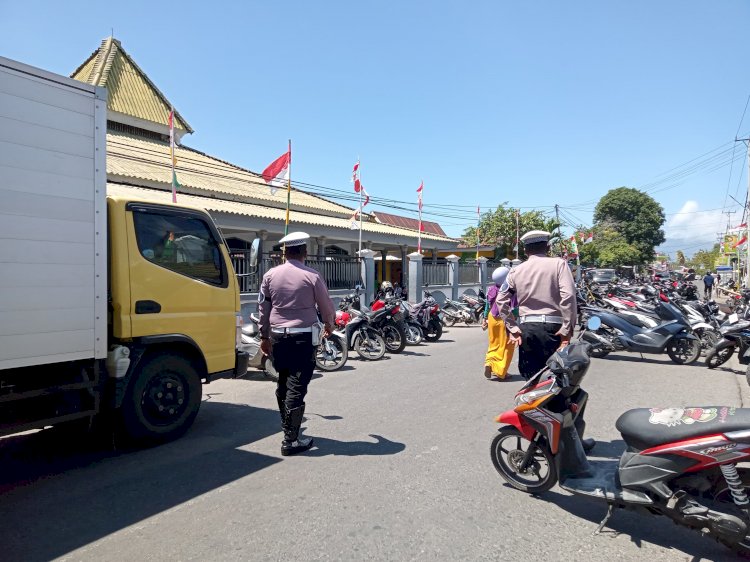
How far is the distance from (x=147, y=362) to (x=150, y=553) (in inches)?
77.2

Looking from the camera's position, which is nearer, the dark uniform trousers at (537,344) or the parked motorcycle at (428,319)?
the dark uniform trousers at (537,344)

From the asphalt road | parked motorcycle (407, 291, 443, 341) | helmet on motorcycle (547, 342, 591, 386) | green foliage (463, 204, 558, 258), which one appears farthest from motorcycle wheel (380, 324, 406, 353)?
green foliage (463, 204, 558, 258)

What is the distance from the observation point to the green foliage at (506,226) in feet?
103

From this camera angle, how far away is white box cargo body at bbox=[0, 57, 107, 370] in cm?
328

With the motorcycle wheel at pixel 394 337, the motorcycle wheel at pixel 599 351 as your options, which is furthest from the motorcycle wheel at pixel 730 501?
the motorcycle wheel at pixel 394 337

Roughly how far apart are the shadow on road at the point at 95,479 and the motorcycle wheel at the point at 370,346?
418cm

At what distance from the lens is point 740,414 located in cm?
249

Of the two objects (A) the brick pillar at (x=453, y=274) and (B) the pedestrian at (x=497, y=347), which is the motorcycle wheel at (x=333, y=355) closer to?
(B) the pedestrian at (x=497, y=347)

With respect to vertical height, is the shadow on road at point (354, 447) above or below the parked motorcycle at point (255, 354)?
below

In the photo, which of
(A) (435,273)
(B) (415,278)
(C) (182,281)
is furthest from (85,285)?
(A) (435,273)

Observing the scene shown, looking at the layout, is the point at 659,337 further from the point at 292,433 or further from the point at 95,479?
the point at 95,479

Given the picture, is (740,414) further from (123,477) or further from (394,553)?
(123,477)

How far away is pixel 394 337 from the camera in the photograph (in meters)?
9.89

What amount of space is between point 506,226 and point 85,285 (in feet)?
98.2
